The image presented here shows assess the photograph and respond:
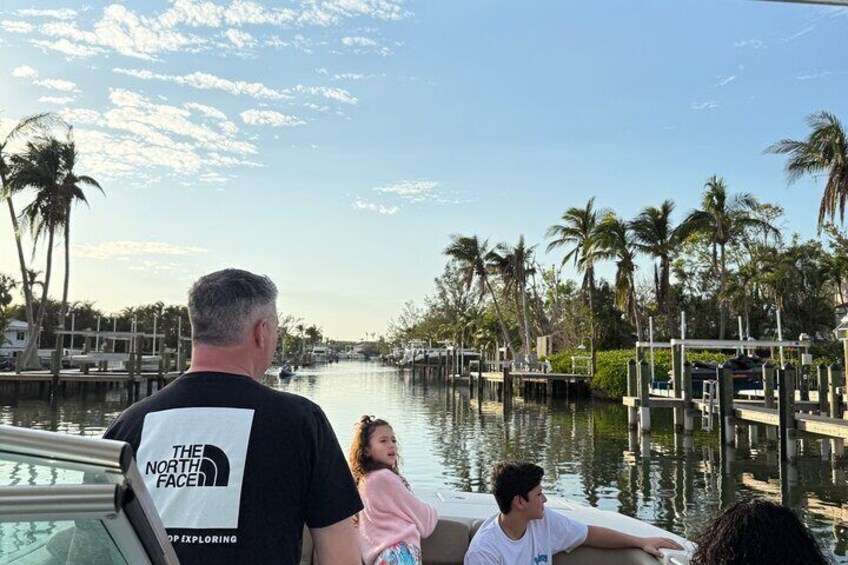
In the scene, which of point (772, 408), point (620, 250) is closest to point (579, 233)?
point (620, 250)

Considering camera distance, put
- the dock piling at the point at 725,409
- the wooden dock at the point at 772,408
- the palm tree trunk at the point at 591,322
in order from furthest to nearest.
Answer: the palm tree trunk at the point at 591,322, the dock piling at the point at 725,409, the wooden dock at the point at 772,408

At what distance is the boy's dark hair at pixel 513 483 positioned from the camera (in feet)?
10.0

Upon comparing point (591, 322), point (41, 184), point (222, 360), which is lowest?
point (222, 360)

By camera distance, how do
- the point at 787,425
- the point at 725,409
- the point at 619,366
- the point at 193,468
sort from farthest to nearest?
the point at 619,366 → the point at 725,409 → the point at 787,425 → the point at 193,468

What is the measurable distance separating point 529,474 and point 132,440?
6.38ft

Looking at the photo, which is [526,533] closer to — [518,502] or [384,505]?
Result: [518,502]

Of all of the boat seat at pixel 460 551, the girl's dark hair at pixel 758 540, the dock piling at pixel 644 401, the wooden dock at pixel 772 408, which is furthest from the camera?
the dock piling at pixel 644 401

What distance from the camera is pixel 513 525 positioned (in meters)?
3.13

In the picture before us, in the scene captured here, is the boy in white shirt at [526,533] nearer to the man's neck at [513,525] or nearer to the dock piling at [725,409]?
the man's neck at [513,525]

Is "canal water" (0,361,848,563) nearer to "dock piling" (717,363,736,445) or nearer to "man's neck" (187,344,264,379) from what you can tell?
"dock piling" (717,363,736,445)

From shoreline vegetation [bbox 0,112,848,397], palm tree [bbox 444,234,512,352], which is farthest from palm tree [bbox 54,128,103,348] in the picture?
palm tree [bbox 444,234,512,352]

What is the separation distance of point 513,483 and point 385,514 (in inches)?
22.8

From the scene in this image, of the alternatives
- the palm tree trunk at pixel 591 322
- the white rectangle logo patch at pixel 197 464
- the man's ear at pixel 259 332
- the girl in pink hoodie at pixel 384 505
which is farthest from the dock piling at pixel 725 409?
the palm tree trunk at pixel 591 322

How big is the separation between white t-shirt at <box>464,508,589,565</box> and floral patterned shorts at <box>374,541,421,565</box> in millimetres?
257
